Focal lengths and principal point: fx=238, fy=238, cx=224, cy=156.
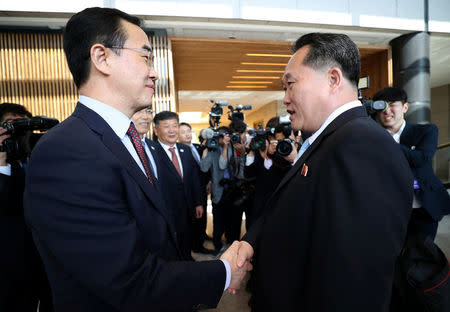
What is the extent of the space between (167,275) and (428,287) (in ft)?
3.65

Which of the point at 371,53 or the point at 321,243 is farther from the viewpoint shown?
the point at 371,53

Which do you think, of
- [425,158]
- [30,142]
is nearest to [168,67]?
[30,142]

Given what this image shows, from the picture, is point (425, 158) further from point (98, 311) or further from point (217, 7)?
point (217, 7)

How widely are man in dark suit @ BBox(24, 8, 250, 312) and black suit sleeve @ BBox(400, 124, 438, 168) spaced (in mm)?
1806

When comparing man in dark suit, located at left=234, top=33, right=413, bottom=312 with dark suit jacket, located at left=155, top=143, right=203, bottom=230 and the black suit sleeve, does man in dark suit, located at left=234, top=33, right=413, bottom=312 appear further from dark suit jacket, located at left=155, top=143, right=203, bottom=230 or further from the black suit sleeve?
dark suit jacket, located at left=155, top=143, right=203, bottom=230

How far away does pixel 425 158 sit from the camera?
1.95 meters

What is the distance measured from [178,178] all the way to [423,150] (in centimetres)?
231

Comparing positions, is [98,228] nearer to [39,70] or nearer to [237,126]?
[237,126]

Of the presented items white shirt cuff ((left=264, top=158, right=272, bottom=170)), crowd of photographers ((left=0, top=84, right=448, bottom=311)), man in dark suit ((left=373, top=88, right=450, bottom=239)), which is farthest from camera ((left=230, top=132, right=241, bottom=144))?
man in dark suit ((left=373, top=88, right=450, bottom=239))

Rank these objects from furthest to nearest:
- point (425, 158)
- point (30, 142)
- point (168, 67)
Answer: point (168, 67) → point (425, 158) → point (30, 142)

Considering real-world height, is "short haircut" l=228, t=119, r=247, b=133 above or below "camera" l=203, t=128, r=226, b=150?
above

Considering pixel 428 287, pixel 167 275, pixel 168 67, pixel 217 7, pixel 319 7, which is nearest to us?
pixel 167 275

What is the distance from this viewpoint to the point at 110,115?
0.86m

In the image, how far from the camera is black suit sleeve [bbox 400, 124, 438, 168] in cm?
194
